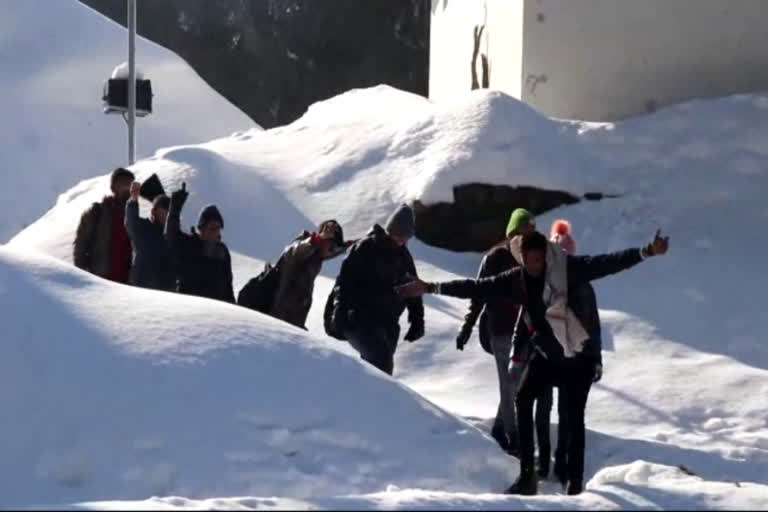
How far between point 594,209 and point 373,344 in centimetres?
500

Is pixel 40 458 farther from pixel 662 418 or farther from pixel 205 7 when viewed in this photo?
pixel 205 7

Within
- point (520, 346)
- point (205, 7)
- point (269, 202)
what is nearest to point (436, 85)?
point (269, 202)

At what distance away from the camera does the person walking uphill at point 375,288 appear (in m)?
9.08

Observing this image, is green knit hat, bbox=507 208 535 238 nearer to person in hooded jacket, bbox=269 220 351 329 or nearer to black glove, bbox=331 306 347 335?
black glove, bbox=331 306 347 335

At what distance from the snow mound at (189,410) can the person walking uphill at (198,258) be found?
1614mm

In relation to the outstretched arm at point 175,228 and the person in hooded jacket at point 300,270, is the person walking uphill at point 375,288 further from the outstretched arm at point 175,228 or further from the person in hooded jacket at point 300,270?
the outstretched arm at point 175,228

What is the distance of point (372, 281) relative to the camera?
9.11m

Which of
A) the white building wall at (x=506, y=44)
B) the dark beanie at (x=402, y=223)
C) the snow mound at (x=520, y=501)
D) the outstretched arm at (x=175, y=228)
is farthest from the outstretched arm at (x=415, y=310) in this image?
the white building wall at (x=506, y=44)

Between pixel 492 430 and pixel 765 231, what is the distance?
197 inches

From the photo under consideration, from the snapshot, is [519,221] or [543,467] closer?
[519,221]

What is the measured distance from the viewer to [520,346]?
26.1ft

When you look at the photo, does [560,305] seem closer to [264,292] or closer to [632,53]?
[264,292]

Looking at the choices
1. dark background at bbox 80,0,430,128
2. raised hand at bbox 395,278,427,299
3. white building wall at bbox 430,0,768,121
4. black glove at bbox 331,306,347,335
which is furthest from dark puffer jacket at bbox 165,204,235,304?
dark background at bbox 80,0,430,128

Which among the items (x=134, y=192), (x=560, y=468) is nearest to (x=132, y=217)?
(x=134, y=192)
